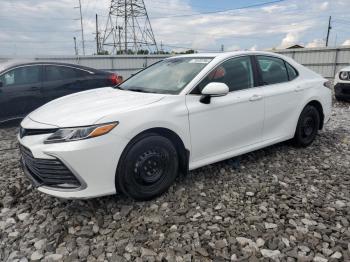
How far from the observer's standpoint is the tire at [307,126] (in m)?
4.64

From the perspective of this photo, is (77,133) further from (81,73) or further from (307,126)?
(81,73)

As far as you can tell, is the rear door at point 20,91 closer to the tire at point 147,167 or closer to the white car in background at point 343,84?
the tire at point 147,167

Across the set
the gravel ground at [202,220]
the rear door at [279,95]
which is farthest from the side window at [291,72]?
the gravel ground at [202,220]

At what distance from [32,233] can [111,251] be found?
2.63 ft

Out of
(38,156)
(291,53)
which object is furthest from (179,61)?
(291,53)

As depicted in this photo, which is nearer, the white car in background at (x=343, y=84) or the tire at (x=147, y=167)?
the tire at (x=147, y=167)

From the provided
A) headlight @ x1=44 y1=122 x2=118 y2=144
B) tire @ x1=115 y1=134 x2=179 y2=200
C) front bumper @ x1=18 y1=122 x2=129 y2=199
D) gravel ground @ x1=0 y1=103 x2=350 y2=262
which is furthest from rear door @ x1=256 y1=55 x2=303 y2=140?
headlight @ x1=44 y1=122 x2=118 y2=144

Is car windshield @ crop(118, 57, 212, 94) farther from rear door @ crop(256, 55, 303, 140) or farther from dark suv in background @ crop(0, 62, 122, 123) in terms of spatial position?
dark suv in background @ crop(0, 62, 122, 123)

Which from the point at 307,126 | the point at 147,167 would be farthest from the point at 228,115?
the point at 307,126

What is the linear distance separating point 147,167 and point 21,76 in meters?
4.21

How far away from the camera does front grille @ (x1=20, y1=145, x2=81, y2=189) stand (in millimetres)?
2715

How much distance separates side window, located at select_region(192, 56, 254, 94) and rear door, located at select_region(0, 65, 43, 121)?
157 inches

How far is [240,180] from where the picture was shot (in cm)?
373

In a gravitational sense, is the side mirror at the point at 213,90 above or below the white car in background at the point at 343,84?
above
